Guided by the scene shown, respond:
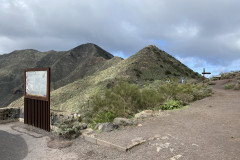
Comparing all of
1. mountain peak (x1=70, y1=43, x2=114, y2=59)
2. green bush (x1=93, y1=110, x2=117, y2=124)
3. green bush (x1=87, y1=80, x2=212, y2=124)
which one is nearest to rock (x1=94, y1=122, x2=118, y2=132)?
green bush (x1=93, y1=110, x2=117, y2=124)

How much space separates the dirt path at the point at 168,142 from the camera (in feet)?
13.8

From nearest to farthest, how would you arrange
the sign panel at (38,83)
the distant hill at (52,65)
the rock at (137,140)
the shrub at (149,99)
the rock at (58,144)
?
1. the rock at (137,140)
2. the rock at (58,144)
3. the sign panel at (38,83)
4. the shrub at (149,99)
5. the distant hill at (52,65)

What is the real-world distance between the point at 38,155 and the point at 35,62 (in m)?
62.3

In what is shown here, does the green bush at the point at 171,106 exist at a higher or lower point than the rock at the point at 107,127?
higher

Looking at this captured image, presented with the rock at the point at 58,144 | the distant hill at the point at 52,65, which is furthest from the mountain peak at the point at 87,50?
the rock at the point at 58,144

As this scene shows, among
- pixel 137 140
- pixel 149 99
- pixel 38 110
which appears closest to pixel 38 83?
pixel 38 110

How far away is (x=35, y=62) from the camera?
6156cm

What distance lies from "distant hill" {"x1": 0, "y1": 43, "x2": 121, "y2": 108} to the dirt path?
3682cm

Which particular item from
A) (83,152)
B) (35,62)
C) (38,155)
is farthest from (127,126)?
(35,62)

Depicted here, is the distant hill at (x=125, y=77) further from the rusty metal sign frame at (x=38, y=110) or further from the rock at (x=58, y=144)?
the rock at (x=58, y=144)

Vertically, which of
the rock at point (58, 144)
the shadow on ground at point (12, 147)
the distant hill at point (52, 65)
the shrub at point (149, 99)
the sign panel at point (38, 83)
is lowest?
the shadow on ground at point (12, 147)

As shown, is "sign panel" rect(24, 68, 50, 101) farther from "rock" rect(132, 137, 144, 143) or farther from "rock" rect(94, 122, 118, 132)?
"rock" rect(132, 137, 144, 143)

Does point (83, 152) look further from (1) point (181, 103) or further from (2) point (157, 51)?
(2) point (157, 51)

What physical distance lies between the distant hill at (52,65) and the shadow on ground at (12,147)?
36.6m
